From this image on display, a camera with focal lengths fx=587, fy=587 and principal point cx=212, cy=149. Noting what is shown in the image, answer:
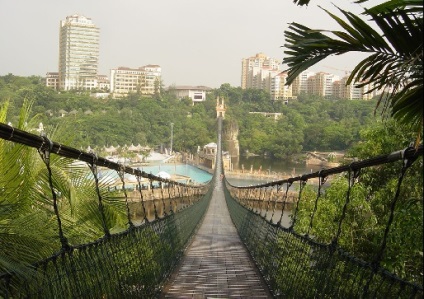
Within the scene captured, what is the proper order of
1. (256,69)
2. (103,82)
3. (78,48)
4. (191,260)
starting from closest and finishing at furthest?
1. (191,260)
2. (103,82)
3. (78,48)
4. (256,69)

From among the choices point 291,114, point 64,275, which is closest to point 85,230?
point 64,275

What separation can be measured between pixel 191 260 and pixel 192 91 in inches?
2921

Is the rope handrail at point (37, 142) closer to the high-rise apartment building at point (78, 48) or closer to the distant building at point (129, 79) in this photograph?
the distant building at point (129, 79)

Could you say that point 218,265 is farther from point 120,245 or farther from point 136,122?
point 136,122

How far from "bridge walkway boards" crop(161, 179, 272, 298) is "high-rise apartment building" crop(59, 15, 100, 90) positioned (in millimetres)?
79572

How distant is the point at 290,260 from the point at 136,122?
160ft

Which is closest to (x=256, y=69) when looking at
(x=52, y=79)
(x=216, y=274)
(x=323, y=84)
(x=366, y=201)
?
(x=323, y=84)

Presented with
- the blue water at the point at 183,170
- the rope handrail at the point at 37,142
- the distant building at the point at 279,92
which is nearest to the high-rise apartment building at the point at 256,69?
the distant building at the point at 279,92

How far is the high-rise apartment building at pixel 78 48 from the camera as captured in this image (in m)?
85.0

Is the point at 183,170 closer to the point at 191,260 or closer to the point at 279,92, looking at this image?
the point at 279,92

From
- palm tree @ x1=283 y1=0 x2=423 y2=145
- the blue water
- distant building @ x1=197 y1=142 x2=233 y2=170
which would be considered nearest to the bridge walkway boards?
palm tree @ x1=283 y1=0 x2=423 y2=145

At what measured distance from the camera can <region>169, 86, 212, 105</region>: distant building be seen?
78.1 meters

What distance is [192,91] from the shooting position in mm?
78375

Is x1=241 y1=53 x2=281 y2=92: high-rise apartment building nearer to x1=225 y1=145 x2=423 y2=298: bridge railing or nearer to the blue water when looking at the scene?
the blue water
